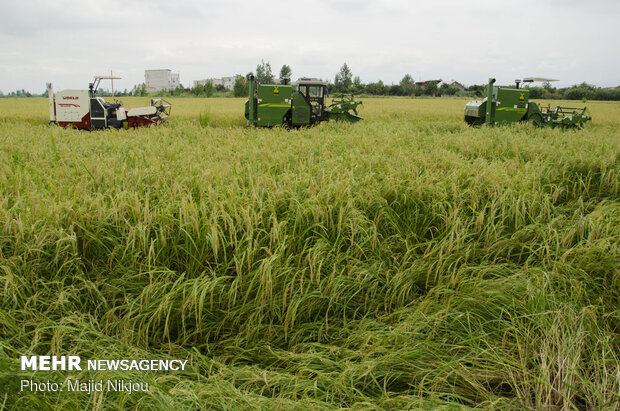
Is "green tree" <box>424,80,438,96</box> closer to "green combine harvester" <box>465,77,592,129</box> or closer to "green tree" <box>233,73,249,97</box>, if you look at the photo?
"green tree" <box>233,73,249,97</box>

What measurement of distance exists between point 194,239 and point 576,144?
7.94m

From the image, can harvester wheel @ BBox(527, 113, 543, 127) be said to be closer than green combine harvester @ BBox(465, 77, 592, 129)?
No

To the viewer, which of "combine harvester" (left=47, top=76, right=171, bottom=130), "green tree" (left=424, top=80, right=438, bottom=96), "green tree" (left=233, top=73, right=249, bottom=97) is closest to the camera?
"combine harvester" (left=47, top=76, right=171, bottom=130)

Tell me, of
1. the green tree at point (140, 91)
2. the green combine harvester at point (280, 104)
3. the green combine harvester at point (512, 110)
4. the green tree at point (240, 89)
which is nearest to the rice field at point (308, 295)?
the green combine harvester at point (280, 104)

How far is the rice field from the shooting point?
1.95 metres

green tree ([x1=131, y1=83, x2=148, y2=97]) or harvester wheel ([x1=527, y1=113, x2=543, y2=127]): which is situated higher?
green tree ([x1=131, y1=83, x2=148, y2=97])

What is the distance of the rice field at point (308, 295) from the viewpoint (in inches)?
76.7

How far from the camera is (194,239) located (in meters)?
3.05

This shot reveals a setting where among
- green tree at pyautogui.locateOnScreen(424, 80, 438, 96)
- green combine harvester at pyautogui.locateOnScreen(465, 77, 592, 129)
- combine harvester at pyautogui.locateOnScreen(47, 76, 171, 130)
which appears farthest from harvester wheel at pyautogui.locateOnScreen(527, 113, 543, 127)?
green tree at pyautogui.locateOnScreen(424, 80, 438, 96)

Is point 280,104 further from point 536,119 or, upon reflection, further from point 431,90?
point 431,90

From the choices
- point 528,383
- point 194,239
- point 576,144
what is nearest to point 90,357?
point 194,239

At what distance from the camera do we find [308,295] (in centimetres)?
265

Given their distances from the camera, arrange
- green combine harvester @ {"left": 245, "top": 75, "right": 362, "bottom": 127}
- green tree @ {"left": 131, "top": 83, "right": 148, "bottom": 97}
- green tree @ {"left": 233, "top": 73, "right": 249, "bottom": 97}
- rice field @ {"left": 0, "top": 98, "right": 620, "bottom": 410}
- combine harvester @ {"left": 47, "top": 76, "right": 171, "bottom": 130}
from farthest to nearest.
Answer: green tree @ {"left": 131, "top": 83, "right": 148, "bottom": 97}
green tree @ {"left": 233, "top": 73, "right": 249, "bottom": 97}
green combine harvester @ {"left": 245, "top": 75, "right": 362, "bottom": 127}
combine harvester @ {"left": 47, "top": 76, "right": 171, "bottom": 130}
rice field @ {"left": 0, "top": 98, "right": 620, "bottom": 410}

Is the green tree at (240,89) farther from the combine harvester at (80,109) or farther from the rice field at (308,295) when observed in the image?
the rice field at (308,295)
